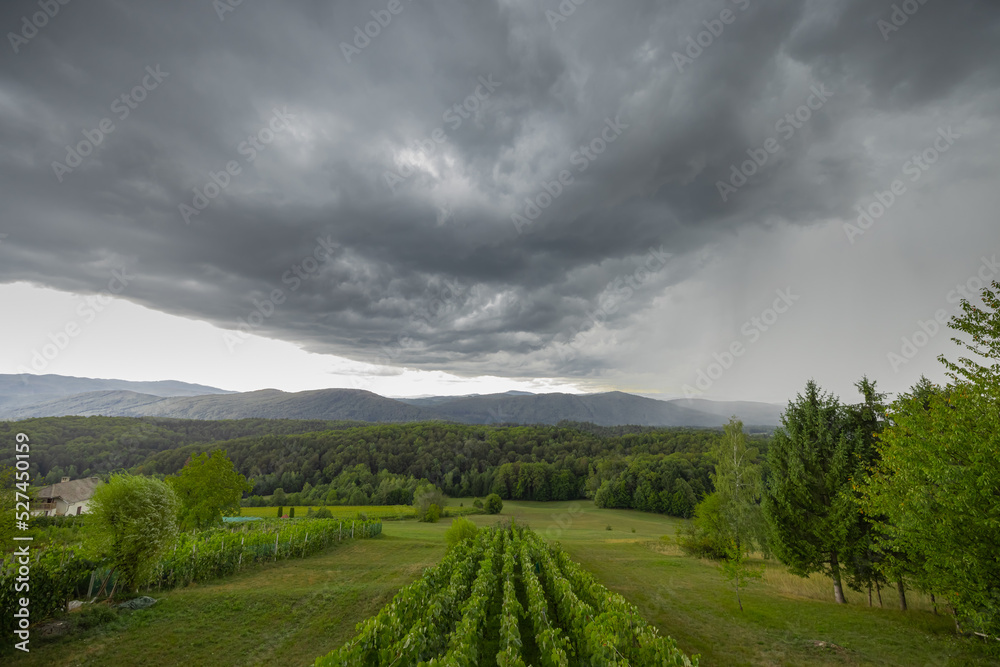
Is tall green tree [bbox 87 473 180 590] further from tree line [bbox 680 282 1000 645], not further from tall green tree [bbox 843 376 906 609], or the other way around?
tall green tree [bbox 843 376 906 609]

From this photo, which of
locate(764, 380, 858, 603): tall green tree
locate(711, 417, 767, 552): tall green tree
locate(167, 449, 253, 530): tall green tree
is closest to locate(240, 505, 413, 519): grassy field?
locate(167, 449, 253, 530): tall green tree

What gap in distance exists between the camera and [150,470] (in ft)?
289

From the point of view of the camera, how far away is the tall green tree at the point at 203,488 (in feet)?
98.1

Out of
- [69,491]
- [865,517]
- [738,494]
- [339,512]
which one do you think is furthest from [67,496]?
[865,517]

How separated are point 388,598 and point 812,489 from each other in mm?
21385

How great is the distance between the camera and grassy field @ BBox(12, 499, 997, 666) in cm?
1166

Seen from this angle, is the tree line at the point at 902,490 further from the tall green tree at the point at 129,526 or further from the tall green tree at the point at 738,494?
the tall green tree at the point at 129,526

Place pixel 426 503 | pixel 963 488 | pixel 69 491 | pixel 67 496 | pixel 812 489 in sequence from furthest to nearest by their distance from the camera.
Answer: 1. pixel 426 503
2. pixel 69 491
3. pixel 67 496
4. pixel 812 489
5. pixel 963 488

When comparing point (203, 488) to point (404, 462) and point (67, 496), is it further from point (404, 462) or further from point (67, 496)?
point (404, 462)

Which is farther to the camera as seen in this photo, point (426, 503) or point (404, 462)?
point (404, 462)

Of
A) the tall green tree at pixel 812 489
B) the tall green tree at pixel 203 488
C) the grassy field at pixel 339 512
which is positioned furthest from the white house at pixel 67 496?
the tall green tree at pixel 812 489

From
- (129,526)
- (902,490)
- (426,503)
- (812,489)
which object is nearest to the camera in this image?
(902,490)

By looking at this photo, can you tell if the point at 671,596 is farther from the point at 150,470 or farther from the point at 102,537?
the point at 150,470

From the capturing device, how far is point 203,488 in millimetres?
30656
